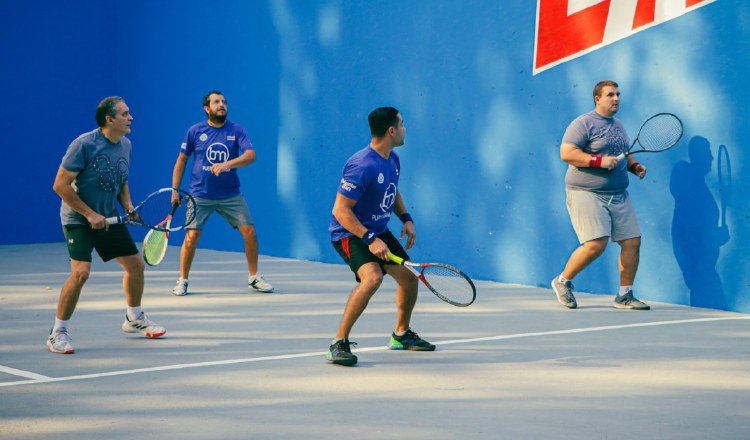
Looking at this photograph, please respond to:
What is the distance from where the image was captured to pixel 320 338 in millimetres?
7547

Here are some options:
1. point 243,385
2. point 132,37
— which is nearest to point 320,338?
point 243,385

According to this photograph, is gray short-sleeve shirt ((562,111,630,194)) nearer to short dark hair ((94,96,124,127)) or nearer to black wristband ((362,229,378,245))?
A: black wristband ((362,229,378,245))

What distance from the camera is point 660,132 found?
888 centimetres

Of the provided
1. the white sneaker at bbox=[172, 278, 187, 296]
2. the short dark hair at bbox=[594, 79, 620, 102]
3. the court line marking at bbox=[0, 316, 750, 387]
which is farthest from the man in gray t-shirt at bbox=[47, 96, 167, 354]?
the short dark hair at bbox=[594, 79, 620, 102]

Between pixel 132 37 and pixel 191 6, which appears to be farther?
pixel 132 37

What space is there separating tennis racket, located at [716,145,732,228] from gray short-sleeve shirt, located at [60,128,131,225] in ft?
15.4

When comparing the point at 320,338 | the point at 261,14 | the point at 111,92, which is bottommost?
the point at 320,338

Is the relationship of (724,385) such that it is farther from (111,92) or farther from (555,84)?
(111,92)

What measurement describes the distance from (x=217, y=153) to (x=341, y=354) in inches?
169

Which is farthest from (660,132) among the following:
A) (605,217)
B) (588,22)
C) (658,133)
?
(588,22)

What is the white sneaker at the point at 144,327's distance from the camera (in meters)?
7.50

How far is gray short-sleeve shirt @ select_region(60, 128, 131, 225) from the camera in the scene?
702 cm

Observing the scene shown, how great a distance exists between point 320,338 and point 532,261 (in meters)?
3.50

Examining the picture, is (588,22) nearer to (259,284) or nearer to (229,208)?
(229,208)
